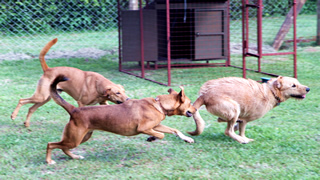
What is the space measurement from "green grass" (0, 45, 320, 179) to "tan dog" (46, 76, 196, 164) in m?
0.35

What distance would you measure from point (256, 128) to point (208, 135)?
846mm

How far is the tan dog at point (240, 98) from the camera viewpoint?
592 centimetres

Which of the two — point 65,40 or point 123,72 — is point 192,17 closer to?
point 123,72

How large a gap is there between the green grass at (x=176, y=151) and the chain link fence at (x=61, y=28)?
620 cm

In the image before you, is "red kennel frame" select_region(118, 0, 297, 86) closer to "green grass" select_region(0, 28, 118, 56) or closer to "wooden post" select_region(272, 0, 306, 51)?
"green grass" select_region(0, 28, 118, 56)

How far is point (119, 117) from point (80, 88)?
2016 mm

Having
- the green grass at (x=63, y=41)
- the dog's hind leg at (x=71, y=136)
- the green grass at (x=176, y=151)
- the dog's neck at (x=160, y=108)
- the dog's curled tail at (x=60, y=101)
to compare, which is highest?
the green grass at (x=63, y=41)

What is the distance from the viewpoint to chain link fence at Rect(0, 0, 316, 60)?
45.5 ft

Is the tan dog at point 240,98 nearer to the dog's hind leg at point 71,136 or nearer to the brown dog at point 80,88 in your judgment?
the brown dog at point 80,88

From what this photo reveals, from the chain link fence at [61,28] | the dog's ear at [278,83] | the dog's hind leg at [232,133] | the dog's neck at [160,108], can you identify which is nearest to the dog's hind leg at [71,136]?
the dog's neck at [160,108]

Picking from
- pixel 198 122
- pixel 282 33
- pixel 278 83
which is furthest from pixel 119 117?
pixel 282 33

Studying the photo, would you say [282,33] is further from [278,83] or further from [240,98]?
[240,98]

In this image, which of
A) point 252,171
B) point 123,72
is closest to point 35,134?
point 252,171

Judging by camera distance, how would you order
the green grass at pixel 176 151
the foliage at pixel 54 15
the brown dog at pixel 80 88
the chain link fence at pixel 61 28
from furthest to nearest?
the chain link fence at pixel 61 28
the foliage at pixel 54 15
the brown dog at pixel 80 88
the green grass at pixel 176 151
